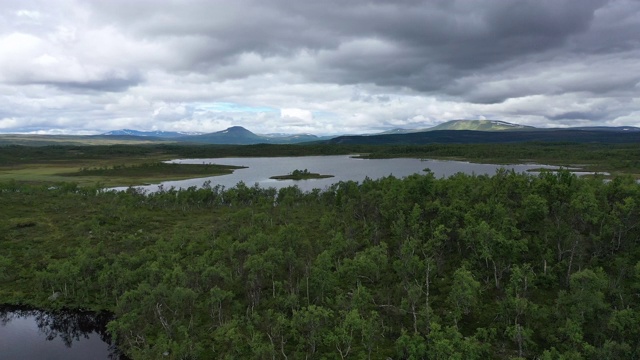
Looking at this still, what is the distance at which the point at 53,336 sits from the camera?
6344 cm

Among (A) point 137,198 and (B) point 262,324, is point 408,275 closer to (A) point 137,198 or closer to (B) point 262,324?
(B) point 262,324

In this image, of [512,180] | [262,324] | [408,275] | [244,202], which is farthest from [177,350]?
[244,202]

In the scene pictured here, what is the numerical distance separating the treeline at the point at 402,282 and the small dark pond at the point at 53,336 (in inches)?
97.6

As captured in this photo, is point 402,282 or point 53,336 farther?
point 53,336

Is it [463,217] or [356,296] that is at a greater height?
[463,217]

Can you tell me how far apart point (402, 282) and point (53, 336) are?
58003 millimetres

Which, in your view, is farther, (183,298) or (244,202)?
(244,202)

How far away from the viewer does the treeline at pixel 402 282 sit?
47.6 meters

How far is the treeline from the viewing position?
156ft

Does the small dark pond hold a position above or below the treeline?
below

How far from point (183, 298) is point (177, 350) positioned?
7528mm

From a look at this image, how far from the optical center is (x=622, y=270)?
55188 millimetres

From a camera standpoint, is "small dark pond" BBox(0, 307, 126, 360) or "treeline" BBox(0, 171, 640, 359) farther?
"small dark pond" BBox(0, 307, 126, 360)

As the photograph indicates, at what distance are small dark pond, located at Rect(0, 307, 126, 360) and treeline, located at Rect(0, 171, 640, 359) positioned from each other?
2.48 meters
